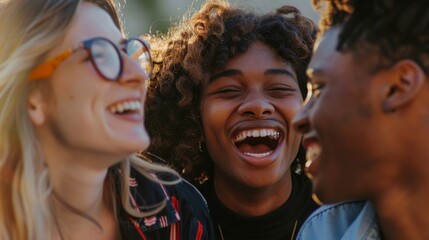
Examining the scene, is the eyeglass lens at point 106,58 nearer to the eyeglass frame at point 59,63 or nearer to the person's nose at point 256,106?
the eyeglass frame at point 59,63

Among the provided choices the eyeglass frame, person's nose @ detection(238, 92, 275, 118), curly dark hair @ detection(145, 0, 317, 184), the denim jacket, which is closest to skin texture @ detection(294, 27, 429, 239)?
the denim jacket

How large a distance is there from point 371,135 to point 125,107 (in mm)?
1027

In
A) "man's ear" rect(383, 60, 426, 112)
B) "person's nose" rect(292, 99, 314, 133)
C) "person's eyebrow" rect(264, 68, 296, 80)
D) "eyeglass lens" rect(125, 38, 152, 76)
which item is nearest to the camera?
"man's ear" rect(383, 60, 426, 112)

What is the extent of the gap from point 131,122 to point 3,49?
0.60 meters

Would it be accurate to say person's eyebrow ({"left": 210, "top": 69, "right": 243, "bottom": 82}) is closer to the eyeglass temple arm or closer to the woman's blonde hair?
the woman's blonde hair

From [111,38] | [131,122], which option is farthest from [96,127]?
[111,38]

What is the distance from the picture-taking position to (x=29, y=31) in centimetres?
338

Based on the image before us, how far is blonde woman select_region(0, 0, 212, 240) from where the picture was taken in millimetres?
3336

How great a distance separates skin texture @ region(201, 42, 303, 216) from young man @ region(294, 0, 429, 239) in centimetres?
112

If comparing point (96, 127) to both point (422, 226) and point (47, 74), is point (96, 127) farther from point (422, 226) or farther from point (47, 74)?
point (422, 226)

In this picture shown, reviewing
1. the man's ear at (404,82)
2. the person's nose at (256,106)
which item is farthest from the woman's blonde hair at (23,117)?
the man's ear at (404,82)

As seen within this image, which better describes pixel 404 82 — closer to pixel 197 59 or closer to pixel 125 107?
pixel 125 107

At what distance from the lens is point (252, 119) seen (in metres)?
4.36

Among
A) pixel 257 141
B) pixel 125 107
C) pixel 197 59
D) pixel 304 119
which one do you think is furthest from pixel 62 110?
pixel 257 141
